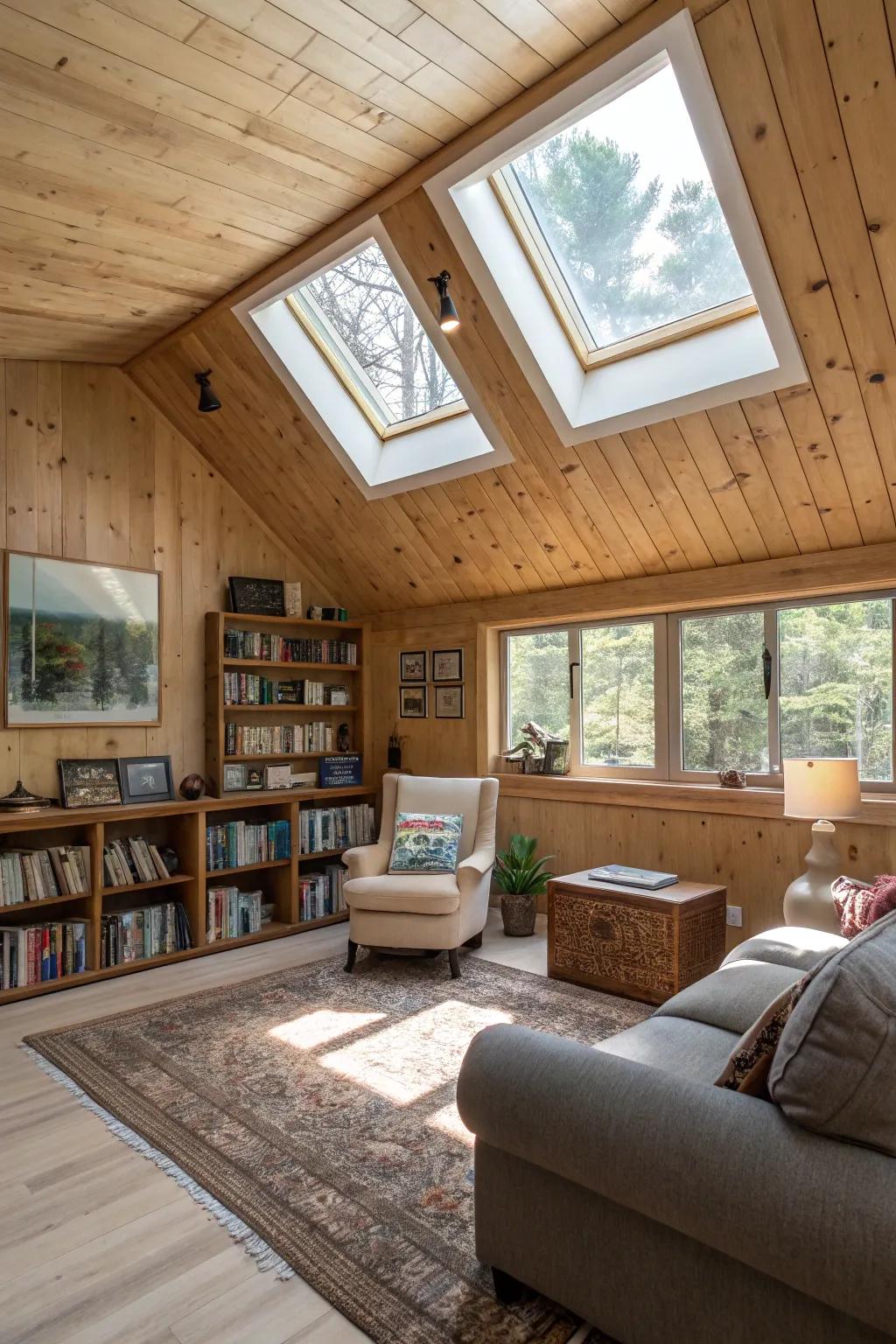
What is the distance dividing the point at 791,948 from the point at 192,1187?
1.86 m

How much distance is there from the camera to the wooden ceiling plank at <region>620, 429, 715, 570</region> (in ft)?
11.2

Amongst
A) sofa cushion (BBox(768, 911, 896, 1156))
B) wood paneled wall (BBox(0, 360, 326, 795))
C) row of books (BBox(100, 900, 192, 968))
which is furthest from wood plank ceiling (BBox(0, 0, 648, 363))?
row of books (BBox(100, 900, 192, 968))

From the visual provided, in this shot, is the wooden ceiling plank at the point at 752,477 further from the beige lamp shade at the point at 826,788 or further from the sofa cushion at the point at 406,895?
the sofa cushion at the point at 406,895

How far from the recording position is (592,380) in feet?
11.5

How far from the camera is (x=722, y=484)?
343 centimetres

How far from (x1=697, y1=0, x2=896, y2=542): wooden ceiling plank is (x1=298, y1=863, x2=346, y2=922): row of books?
3417 mm

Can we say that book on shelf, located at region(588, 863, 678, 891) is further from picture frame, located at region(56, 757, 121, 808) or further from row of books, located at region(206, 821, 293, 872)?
picture frame, located at region(56, 757, 121, 808)

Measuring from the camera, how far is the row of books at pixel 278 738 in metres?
4.79

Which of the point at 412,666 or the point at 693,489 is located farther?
the point at 412,666

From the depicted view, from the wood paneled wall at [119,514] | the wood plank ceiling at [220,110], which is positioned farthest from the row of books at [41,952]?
the wood plank ceiling at [220,110]

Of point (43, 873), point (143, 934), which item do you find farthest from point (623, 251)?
point (143, 934)

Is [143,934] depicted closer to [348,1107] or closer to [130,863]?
[130,863]

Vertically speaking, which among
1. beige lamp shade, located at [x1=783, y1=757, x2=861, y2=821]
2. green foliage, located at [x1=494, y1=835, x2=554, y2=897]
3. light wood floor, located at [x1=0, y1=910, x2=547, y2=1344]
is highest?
beige lamp shade, located at [x1=783, y1=757, x2=861, y2=821]

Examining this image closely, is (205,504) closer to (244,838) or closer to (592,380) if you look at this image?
(244,838)
